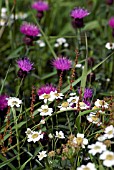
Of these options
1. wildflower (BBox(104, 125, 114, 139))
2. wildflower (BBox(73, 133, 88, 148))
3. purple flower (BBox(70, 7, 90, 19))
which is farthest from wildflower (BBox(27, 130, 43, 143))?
purple flower (BBox(70, 7, 90, 19))

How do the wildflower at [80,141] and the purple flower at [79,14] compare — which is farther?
the purple flower at [79,14]

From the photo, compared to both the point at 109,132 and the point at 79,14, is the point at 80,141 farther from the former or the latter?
the point at 79,14

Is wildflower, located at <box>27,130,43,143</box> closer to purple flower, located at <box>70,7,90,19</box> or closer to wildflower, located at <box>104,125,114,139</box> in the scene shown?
wildflower, located at <box>104,125,114,139</box>

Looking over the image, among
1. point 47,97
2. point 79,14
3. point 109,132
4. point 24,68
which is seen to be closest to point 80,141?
point 109,132

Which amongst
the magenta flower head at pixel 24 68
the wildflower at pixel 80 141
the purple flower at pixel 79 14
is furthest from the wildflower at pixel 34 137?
the purple flower at pixel 79 14

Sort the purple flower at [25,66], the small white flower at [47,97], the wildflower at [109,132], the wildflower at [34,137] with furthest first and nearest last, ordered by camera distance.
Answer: the purple flower at [25,66] → the small white flower at [47,97] → the wildflower at [34,137] → the wildflower at [109,132]

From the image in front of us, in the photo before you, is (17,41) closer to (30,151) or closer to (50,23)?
(50,23)

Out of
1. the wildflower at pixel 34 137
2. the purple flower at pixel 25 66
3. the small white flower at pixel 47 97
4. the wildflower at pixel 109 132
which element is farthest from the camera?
the purple flower at pixel 25 66

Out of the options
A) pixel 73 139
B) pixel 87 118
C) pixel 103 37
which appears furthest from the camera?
pixel 103 37

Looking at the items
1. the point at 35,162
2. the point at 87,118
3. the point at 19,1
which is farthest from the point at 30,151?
the point at 19,1

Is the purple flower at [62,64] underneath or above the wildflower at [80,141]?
above

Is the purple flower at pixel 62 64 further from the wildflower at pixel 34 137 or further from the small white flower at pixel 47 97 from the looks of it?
the wildflower at pixel 34 137
